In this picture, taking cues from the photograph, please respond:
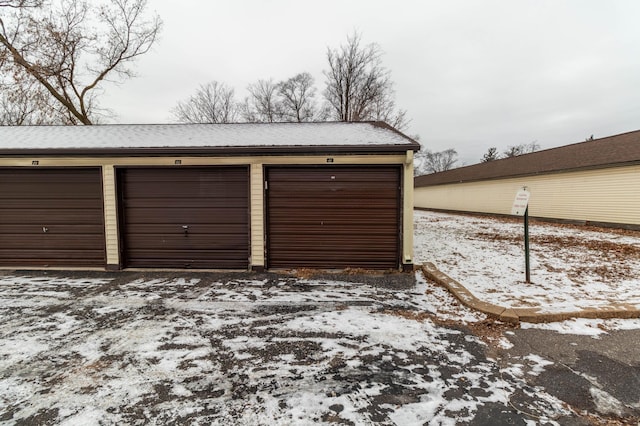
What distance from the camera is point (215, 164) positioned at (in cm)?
614

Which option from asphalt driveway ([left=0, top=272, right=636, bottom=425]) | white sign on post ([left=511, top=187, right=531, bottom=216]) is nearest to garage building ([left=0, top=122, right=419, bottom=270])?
asphalt driveway ([left=0, top=272, right=636, bottom=425])

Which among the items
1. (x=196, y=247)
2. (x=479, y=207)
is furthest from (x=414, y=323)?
(x=479, y=207)

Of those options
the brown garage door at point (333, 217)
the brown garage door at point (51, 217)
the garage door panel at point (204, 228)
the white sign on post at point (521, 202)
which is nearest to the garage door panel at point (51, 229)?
the brown garage door at point (51, 217)

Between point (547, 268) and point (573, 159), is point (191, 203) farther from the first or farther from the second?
point (573, 159)

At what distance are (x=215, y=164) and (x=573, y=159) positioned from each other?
17.9 meters

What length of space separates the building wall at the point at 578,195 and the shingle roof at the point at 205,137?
465 inches

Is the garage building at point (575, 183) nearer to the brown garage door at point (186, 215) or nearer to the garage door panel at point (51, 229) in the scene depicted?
the brown garage door at point (186, 215)

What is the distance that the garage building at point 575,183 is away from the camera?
472 inches

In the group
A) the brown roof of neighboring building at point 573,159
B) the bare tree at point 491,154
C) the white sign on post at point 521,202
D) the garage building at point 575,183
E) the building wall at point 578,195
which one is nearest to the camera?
the white sign on post at point 521,202

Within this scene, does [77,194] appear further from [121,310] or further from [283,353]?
[283,353]

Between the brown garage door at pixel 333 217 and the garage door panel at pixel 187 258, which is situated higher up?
the brown garage door at pixel 333 217

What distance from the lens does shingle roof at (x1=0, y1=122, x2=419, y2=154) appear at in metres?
6.02

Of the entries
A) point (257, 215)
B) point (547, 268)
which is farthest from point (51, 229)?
point (547, 268)

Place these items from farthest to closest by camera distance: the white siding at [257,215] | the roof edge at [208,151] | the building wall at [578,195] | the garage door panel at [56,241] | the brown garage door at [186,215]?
the building wall at [578,195] → the garage door panel at [56,241] → the brown garage door at [186,215] → the white siding at [257,215] → the roof edge at [208,151]
